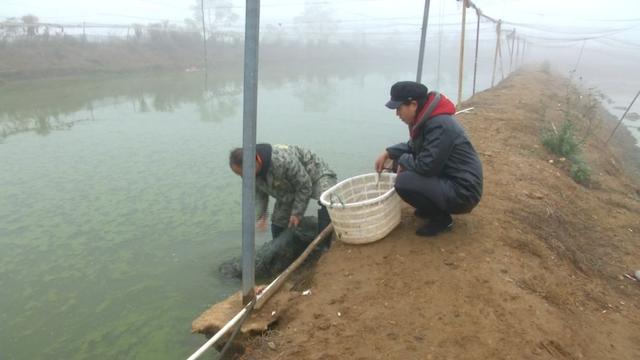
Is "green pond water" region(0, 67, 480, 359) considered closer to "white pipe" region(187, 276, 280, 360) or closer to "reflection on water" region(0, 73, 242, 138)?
"reflection on water" region(0, 73, 242, 138)

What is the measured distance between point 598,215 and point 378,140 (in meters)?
5.86

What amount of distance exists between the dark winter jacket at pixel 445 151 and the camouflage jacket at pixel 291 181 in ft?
3.30

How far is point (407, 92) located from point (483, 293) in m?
1.36

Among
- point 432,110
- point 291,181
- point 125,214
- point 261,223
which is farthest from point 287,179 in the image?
point 125,214

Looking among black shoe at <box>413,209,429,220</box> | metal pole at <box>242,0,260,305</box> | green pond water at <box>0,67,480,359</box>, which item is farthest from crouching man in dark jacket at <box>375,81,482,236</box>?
green pond water at <box>0,67,480,359</box>

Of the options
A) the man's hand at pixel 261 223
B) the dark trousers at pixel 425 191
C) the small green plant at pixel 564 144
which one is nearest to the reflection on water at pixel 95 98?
the small green plant at pixel 564 144

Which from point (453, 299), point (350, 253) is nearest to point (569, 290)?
point (453, 299)

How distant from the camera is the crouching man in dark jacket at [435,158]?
327 cm

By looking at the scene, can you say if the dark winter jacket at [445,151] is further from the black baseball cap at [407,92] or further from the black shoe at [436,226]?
the black shoe at [436,226]

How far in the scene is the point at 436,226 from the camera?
366 centimetres

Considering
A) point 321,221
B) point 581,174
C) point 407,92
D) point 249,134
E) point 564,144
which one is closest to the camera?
point 249,134

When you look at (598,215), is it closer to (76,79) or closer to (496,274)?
(496,274)

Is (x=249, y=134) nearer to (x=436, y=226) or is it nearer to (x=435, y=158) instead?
(x=435, y=158)

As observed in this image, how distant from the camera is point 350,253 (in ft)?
12.0
